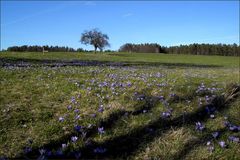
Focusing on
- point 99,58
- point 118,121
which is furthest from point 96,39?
point 118,121

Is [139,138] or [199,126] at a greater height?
[199,126]

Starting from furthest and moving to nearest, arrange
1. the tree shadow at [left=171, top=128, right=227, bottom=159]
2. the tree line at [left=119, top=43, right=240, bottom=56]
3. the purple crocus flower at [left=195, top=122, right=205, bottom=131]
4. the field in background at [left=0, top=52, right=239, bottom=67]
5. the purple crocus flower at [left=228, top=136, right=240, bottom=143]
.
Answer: the tree line at [left=119, top=43, right=240, bottom=56], the field in background at [left=0, top=52, right=239, bottom=67], the purple crocus flower at [left=195, top=122, right=205, bottom=131], the purple crocus flower at [left=228, top=136, right=240, bottom=143], the tree shadow at [left=171, top=128, right=227, bottom=159]

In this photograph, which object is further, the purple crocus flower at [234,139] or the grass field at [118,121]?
the purple crocus flower at [234,139]

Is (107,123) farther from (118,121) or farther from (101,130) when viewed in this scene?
(101,130)

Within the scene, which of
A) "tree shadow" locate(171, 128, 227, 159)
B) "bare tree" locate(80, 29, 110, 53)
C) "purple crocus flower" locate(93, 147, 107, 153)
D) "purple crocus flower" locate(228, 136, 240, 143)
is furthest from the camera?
"bare tree" locate(80, 29, 110, 53)

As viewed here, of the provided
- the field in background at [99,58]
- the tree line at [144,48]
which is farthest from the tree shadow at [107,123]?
the tree line at [144,48]

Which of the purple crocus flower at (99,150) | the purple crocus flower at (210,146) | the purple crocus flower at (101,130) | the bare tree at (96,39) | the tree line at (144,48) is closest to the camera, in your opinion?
the purple crocus flower at (99,150)

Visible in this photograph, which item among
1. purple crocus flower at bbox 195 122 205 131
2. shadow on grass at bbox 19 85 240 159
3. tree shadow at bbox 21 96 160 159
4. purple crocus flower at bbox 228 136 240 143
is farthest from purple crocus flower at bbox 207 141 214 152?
tree shadow at bbox 21 96 160 159

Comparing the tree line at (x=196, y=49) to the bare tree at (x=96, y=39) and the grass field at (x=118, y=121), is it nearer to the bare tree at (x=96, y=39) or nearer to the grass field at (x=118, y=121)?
the bare tree at (x=96, y=39)

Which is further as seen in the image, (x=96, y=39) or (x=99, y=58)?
(x=96, y=39)

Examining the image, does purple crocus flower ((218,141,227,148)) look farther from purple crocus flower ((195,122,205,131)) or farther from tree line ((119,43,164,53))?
tree line ((119,43,164,53))

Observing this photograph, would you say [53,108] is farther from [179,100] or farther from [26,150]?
[179,100]

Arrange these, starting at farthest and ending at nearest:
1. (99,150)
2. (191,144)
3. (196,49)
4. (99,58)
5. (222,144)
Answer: (196,49) < (99,58) < (191,144) < (222,144) < (99,150)

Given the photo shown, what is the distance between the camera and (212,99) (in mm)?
7668
